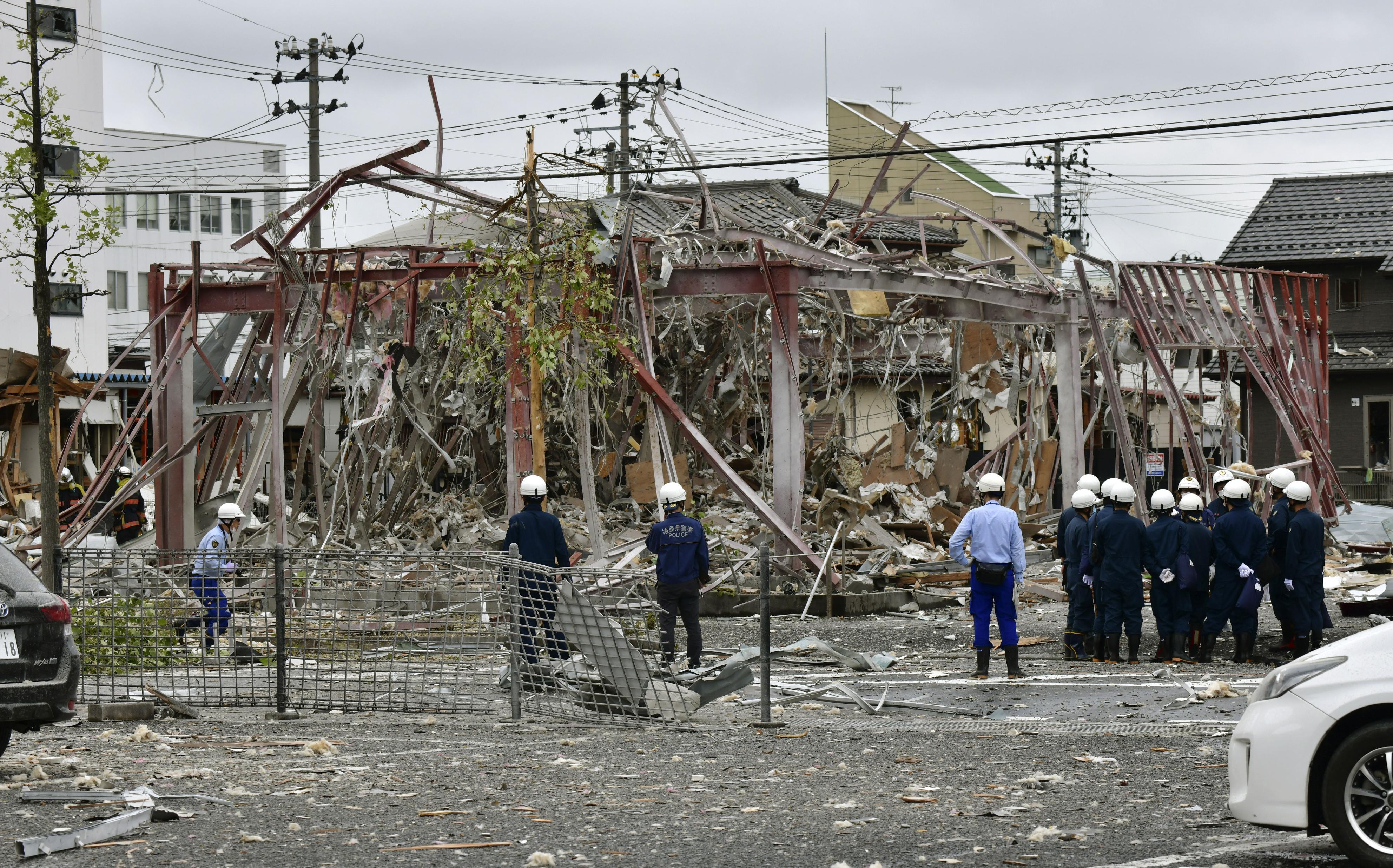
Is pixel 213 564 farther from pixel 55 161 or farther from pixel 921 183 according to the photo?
pixel 921 183

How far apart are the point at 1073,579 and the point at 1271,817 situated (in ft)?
28.0

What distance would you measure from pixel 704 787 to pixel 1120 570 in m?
6.93

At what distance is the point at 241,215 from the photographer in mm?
67812

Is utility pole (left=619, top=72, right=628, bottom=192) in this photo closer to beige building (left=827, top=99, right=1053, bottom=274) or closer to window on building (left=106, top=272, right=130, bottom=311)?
beige building (left=827, top=99, right=1053, bottom=274)

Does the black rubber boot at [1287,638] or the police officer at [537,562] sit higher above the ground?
the police officer at [537,562]

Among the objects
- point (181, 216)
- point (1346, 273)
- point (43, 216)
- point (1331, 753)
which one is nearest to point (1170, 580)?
point (1331, 753)

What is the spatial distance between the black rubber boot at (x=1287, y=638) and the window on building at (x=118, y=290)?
55.0 meters

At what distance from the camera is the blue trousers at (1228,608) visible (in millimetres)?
14602

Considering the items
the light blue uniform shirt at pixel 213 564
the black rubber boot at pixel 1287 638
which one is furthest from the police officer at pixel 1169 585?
the light blue uniform shirt at pixel 213 564

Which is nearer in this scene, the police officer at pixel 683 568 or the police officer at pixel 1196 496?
the police officer at pixel 683 568

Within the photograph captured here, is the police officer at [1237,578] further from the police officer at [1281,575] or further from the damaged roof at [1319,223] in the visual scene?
the damaged roof at [1319,223]

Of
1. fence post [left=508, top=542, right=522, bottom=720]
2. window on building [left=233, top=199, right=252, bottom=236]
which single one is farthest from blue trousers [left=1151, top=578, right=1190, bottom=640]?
window on building [left=233, top=199, right=252, bottom=236]

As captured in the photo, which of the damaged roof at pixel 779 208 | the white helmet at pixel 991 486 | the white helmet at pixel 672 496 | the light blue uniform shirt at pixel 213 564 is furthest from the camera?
the damaged roof at pixel 779 208

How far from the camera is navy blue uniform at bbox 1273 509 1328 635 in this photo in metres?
14.7
